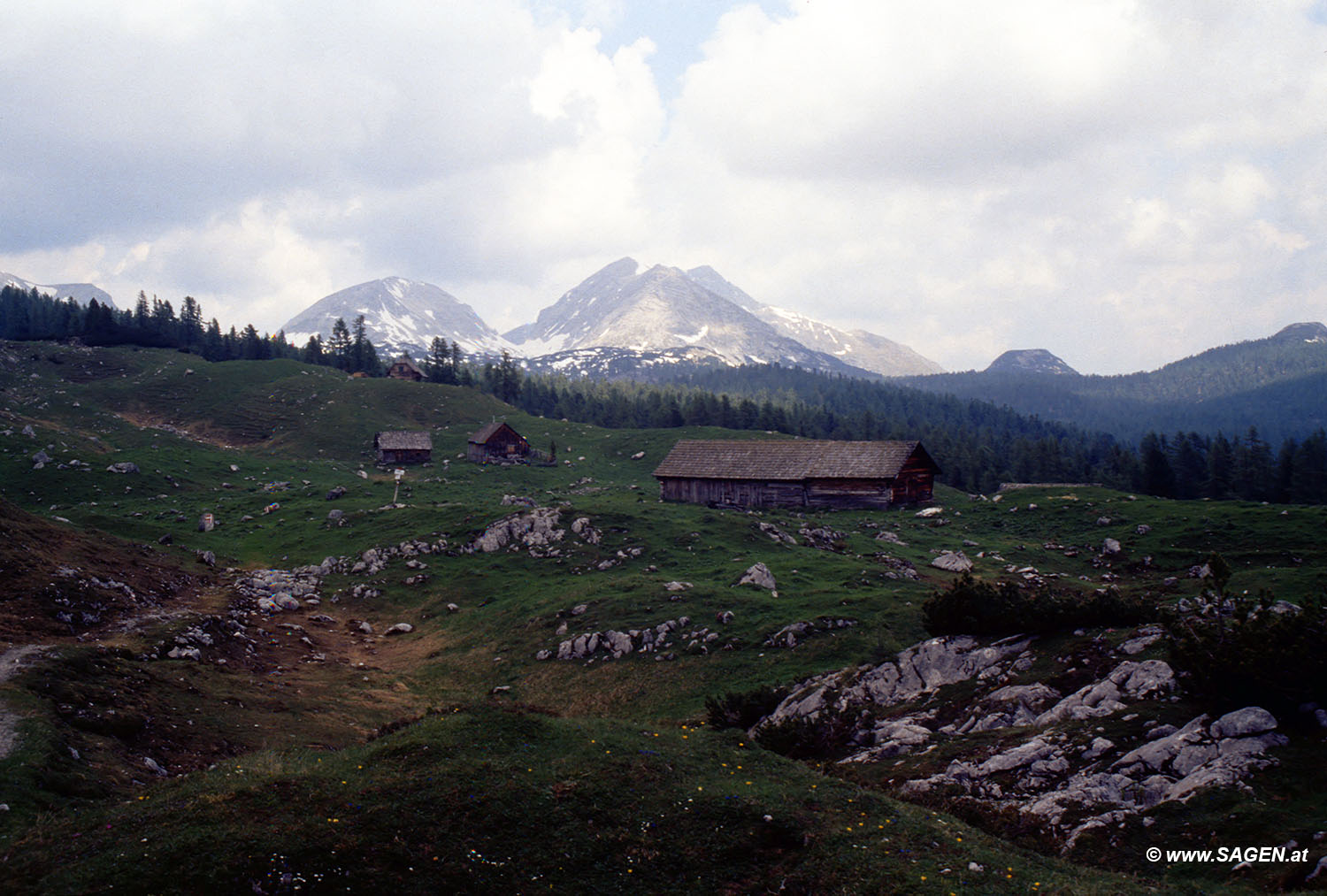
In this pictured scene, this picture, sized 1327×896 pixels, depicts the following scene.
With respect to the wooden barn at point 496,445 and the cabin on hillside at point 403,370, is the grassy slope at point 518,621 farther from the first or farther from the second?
the cabin on hillside at point 403,370

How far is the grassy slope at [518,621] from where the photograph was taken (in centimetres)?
1288

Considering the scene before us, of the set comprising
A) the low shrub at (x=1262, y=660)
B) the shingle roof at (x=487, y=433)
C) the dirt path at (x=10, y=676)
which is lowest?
the dirt path at (x=10, y=676)

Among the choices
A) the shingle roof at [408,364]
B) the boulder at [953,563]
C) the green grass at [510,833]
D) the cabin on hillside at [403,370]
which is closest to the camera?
the green grass at [510,833]

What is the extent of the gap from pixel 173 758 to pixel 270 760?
5.15 metres

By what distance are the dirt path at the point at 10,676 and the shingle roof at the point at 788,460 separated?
53.8 m

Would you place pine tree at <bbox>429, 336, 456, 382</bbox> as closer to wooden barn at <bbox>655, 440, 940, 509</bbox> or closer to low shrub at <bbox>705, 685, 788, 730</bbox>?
wooden barn at <bbox>655, 440, 940, 509</bbox>

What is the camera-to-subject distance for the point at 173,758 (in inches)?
721

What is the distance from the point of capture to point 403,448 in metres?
94.5

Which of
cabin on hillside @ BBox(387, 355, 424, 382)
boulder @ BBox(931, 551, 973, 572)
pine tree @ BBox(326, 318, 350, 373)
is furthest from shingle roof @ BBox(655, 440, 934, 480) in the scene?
pine tree @ BBox(326, 318, 350, 373)

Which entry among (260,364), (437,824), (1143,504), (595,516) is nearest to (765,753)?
(437,824)

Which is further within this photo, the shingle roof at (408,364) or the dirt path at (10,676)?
the shingle roof at (408,364)

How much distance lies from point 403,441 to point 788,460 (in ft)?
179

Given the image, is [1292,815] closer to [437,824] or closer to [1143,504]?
[437,824]

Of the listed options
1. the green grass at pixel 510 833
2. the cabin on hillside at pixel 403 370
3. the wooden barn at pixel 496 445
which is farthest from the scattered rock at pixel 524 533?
the cabin on hillside at pixel 403 370
